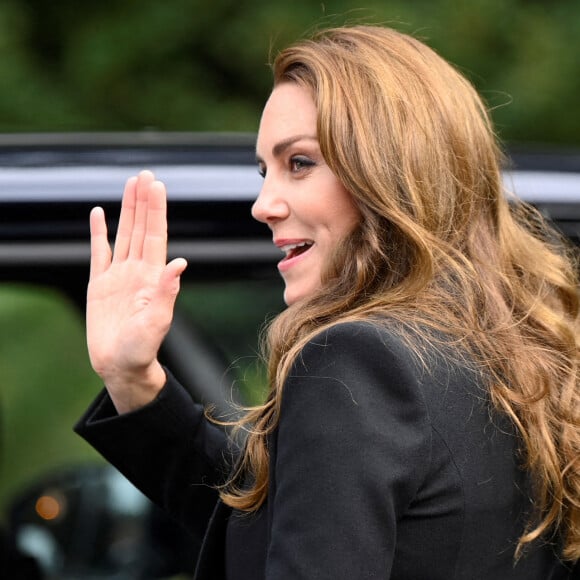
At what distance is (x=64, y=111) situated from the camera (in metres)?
4.70

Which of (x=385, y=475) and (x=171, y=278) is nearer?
(x=385, y=475)

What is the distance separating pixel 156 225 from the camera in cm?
172

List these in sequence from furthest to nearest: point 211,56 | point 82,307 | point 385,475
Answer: point 211,56 < point 82,307 < point 385,475

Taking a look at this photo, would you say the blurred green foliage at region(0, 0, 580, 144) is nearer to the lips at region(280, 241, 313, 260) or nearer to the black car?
the black car

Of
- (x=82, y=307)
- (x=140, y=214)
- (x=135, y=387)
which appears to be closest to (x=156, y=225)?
(x=140, y=214)

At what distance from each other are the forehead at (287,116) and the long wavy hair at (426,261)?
2 centimetres

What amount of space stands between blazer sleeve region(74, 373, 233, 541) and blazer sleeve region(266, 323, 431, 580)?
1.35 ft

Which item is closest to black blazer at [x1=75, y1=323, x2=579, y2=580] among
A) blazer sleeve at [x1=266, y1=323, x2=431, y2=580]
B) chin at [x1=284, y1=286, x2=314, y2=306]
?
blazer sleeve at [x1=266, y1=323, x2=431, y2=580]

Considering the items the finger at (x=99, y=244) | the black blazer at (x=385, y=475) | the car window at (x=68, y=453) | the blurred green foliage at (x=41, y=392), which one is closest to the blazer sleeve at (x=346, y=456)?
the black blazer at (x=385, y=475)

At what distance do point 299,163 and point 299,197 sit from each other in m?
0.05

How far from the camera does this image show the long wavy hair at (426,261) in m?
1.52

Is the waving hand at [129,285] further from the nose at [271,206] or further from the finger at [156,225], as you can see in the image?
the nose at [271,206]

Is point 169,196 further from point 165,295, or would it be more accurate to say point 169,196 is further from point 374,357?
point 374,357

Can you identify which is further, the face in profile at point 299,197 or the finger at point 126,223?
the finger at point 126,223
